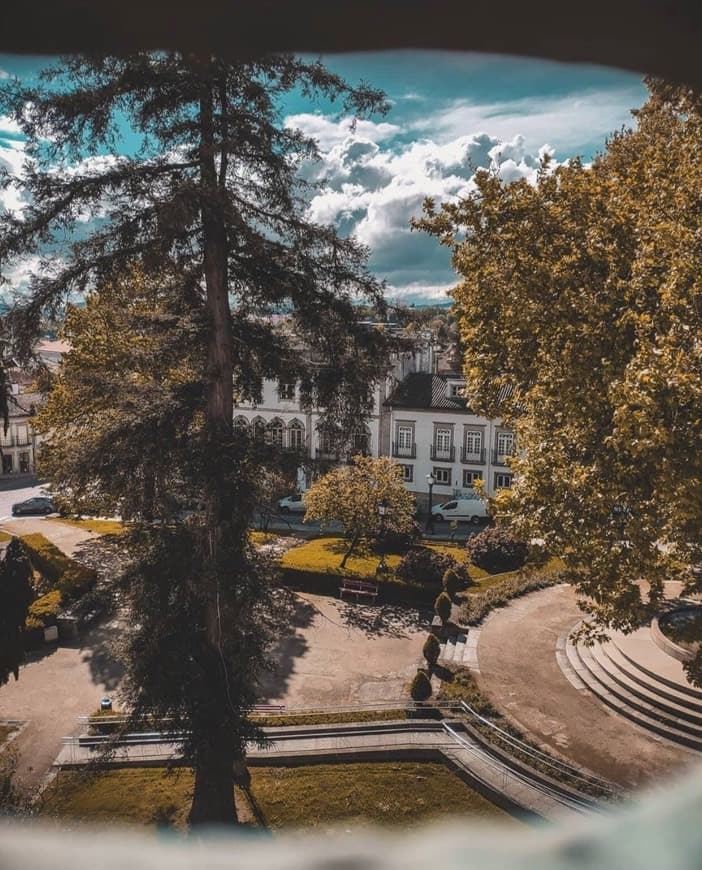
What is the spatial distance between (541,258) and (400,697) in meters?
9.42

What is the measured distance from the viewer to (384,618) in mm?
18766

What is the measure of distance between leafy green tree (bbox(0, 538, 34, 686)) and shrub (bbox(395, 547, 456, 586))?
12.7 m

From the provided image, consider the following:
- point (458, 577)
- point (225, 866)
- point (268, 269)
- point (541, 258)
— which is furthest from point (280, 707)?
point (225, 866)

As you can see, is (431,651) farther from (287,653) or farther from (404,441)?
(404,441)

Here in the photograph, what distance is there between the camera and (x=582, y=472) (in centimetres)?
817

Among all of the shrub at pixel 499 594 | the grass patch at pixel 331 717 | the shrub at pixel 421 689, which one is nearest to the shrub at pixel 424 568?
the shrub at pixel 499 594

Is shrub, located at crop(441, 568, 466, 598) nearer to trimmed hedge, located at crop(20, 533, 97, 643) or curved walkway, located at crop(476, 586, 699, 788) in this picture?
curved walkway, located at crop(476, 586, 699, 788)

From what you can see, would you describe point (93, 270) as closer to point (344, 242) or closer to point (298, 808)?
point (344, 242)

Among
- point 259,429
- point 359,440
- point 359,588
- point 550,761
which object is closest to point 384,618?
point 359,588

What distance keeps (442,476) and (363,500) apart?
11.1 metres

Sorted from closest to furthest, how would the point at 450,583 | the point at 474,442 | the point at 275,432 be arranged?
the point at 275,432 < the point at 450,583 < the point at 474,442

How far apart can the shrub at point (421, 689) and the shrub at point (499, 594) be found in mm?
4439

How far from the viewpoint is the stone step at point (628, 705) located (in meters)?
12.0

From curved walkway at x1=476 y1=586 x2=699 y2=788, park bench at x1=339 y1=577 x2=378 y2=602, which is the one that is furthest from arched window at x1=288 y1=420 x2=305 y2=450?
park bench at x1=339 y1=577 x2=378 y2=602
